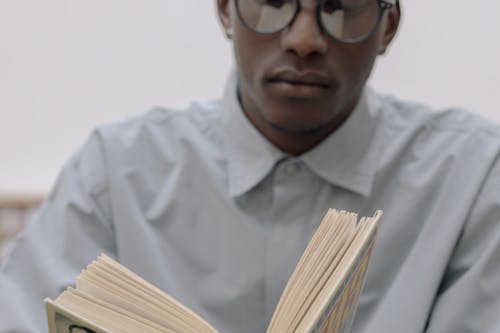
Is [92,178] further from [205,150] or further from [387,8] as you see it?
→ [387,8]

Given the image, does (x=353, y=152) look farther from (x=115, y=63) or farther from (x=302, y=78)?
(x=115, y=63)

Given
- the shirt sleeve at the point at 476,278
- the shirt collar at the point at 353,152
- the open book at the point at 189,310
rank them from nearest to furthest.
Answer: the open book at the point at 189,310 → the shirt sleeve at the point at 476,278 → the shirt collar at the point at 353,152

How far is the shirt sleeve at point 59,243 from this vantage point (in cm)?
110

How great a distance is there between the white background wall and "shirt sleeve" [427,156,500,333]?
2.69ft

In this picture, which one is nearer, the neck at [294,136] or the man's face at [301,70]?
the man's face at [301,70]

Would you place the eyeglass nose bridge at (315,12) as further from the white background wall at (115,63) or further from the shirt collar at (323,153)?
the white background wall at (115,63)

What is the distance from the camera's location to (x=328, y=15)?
1.09 m

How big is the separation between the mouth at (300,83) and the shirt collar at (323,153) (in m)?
0.14

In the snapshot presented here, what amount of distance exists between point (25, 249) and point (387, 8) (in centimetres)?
61

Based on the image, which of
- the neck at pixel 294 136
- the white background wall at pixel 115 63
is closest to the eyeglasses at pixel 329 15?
the neck at pixel 294 136

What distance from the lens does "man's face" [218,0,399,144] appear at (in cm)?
108

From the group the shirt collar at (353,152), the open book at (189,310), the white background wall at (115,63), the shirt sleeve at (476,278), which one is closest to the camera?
the open book at (189,310)

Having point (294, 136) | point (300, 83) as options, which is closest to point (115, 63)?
point (294, 136)

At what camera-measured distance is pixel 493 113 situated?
192 cm
